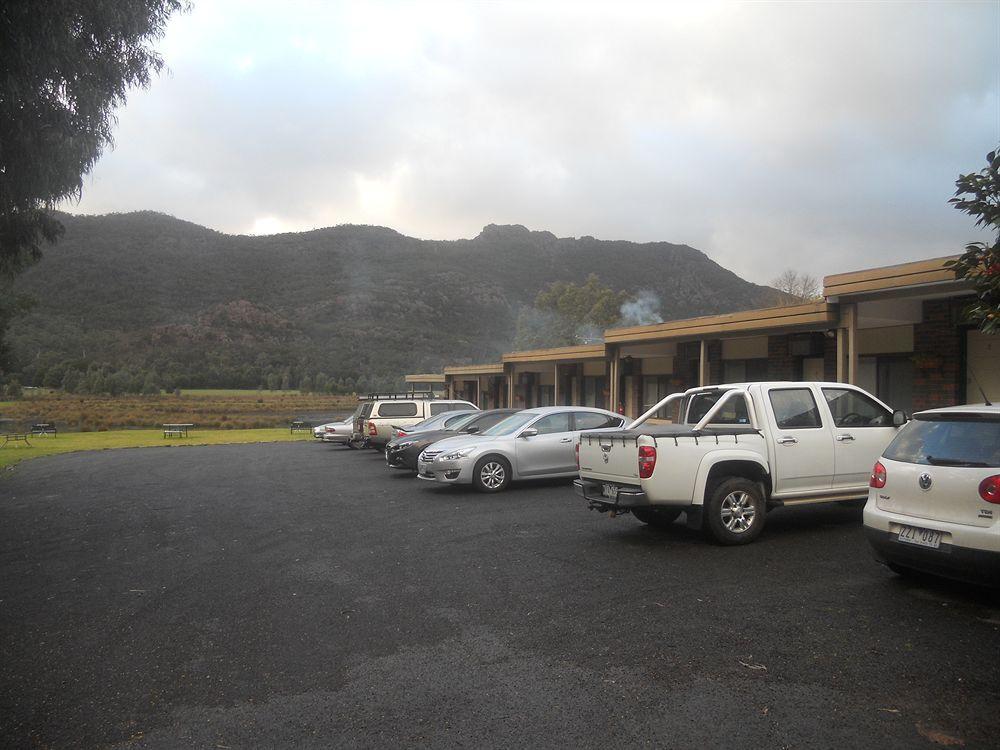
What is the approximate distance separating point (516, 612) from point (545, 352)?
2128 centimetres

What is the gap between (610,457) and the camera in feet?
26.7

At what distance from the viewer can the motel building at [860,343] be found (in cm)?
1216

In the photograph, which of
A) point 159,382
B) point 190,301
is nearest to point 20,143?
point 159,382

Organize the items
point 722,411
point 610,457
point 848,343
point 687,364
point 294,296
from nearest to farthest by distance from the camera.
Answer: point 610,457 → point 722,411 → point 848,343 → point 687,364 → point 294,296

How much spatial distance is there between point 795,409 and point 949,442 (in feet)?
9.01

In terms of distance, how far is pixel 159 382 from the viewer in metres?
73.4

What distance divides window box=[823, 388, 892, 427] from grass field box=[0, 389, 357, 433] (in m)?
40.6

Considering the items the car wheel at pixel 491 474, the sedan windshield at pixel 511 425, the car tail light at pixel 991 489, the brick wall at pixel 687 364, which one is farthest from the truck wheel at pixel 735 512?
the brick wall at pixel 687 364

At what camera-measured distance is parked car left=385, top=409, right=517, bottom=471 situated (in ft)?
50.5

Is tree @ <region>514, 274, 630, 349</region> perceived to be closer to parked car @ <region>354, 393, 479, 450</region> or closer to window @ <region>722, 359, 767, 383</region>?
parked car @ <region>354, 393, 479, 450</region>

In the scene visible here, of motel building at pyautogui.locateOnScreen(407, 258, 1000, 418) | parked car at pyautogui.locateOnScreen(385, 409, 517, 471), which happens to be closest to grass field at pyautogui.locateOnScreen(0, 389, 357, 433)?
parked car at pyautogui.locateOnScreen(385, 409, 517, 471)

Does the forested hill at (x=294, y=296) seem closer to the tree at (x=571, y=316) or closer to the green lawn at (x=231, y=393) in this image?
the green lawn at (x=231, y=393)

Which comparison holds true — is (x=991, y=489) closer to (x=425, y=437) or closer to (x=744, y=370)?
(x=425, y=437)

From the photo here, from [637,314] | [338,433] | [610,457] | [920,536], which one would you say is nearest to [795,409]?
[610,457]
